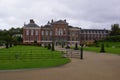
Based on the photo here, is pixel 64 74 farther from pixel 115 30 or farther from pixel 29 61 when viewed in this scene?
pixel 115 30

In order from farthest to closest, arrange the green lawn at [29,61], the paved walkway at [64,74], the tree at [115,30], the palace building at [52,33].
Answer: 1. the tree at [115,30]
2. the palace building at [52,33]
3. the green lawn at [29,61]
4. the paved walkway at [64,74]

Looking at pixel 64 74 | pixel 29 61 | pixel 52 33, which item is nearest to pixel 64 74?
pixel 64 74

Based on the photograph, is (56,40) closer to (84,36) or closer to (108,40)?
(84,36)

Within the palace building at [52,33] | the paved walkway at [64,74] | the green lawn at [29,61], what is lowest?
the paved walkway at [64,74]

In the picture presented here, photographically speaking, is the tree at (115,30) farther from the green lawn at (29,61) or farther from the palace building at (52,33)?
the green lawn at (29,61)

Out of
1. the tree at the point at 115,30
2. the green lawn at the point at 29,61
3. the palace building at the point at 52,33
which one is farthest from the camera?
the tree at the point at 115,30

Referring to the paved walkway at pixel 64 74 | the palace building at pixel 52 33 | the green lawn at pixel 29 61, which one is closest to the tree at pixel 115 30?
the palace building at pixel 52 33

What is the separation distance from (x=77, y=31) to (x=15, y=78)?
88186 mm

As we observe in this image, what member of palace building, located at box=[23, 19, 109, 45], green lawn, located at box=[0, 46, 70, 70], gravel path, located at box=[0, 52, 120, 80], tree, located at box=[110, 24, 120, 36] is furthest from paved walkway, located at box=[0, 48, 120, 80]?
tree, located at box=[110, 24, 120, 36]

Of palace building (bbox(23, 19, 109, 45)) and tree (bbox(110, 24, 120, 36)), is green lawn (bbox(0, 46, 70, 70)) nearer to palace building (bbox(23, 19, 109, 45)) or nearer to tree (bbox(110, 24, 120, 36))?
palace building (bbox(23, 19, 109, 45))

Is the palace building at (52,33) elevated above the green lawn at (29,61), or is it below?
above

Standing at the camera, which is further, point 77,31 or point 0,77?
point 77,31

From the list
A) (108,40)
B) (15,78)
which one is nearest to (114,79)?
(15,78)

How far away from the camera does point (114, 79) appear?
10.5 m
